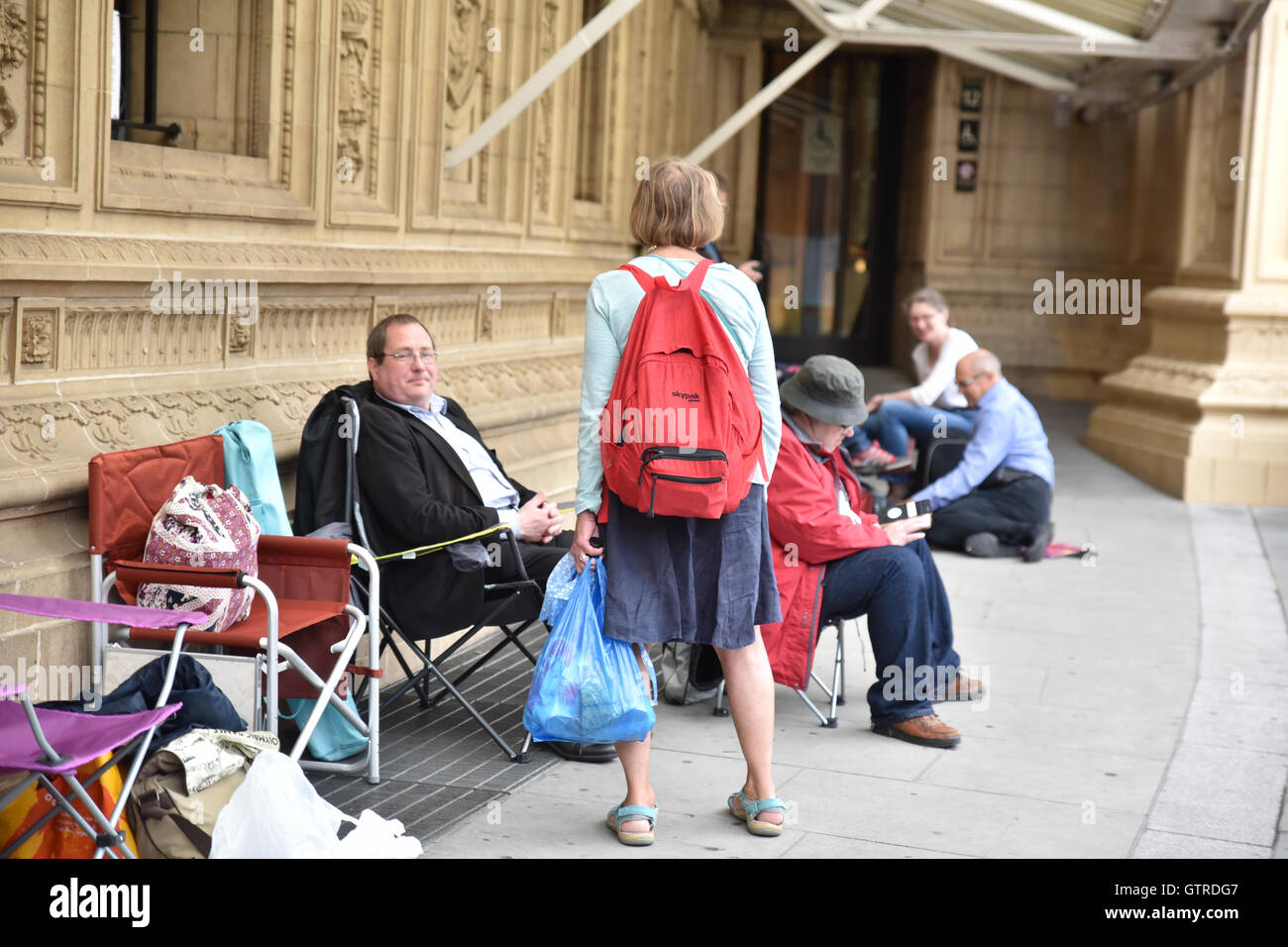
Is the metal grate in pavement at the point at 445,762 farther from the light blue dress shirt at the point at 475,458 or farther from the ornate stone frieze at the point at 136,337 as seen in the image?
the ornate stone frieze at the point at 136,337

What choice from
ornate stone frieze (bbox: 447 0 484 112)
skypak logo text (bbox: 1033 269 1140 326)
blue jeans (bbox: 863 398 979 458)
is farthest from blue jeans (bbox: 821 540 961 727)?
skypak logo text (bbox: 1033 269 1140 326)

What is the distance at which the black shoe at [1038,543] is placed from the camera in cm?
852

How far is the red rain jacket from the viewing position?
503cm

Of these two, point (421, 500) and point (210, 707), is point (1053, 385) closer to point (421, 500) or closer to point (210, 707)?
point (421, 500)

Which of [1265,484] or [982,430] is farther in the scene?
[1265,484]

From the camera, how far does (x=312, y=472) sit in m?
4.81

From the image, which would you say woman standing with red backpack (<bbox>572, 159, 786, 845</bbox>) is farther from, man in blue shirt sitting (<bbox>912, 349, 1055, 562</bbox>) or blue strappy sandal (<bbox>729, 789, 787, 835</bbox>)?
man in blue shirt sitting (<bbox>912, 349, 1055, 562</bbox>)

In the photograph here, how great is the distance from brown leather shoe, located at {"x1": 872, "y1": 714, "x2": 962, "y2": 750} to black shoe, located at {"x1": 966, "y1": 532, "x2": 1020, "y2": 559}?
3564 mm

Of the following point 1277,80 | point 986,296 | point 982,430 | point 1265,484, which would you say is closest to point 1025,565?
point 982,430

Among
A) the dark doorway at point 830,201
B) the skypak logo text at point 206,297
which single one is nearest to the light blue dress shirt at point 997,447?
the skypak logo text at point 206,297

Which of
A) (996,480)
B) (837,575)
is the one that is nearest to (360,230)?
(837,575)

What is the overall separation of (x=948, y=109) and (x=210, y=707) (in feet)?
45.4

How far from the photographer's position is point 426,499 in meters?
4.80

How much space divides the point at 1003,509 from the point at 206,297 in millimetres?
5124
